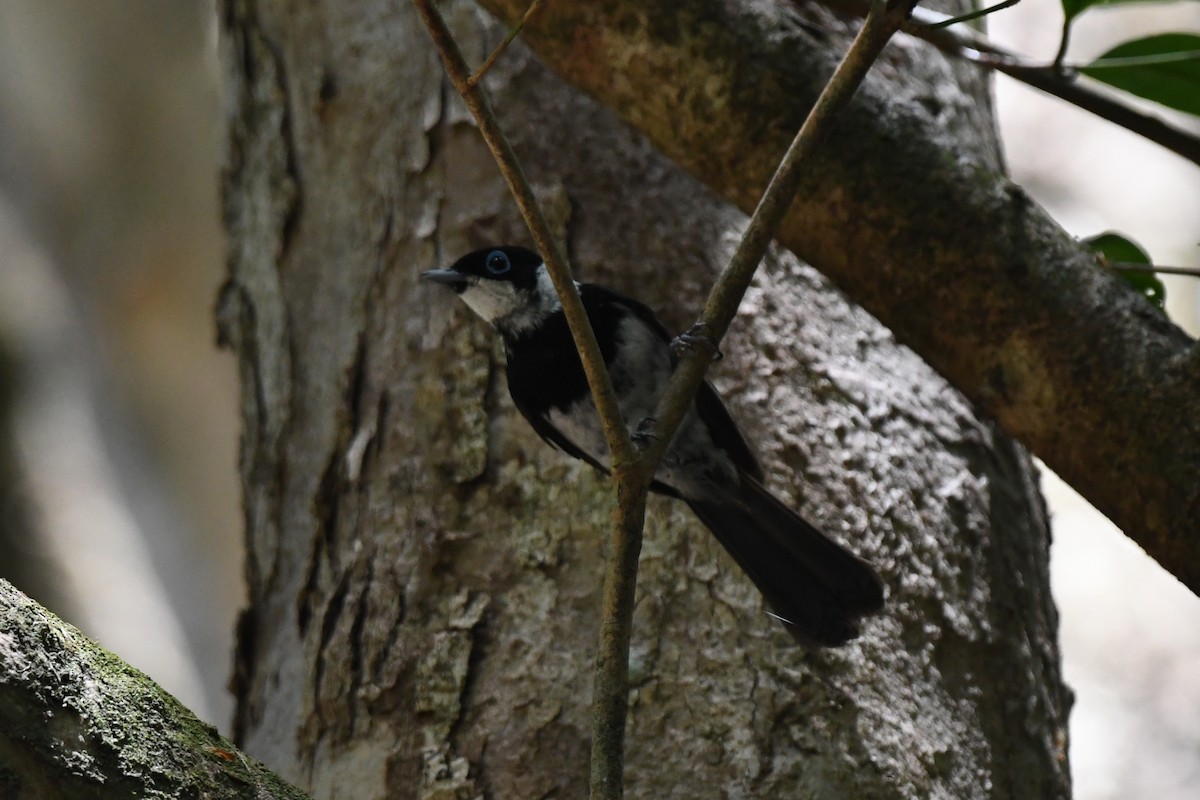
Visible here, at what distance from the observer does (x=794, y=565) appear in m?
2.66

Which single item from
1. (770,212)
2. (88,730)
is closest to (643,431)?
(770,212)

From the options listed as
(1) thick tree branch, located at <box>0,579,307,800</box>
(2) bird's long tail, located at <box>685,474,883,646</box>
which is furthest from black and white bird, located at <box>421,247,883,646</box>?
(1) thick tree branch, located at <box>0,579,307,800</box>

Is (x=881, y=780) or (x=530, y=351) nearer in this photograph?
(x=881, y=780)

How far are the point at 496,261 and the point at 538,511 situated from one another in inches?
25.7

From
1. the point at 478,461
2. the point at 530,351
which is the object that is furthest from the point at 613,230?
the point at 478,461

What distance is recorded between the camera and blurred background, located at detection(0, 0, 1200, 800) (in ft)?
22.6

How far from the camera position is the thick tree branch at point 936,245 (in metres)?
2.12

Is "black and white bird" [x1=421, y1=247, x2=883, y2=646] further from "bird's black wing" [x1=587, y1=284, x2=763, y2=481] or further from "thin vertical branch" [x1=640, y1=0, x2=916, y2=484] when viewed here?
"thin vertical branch" [x1=640, y1=0, x2=916, y2=484]

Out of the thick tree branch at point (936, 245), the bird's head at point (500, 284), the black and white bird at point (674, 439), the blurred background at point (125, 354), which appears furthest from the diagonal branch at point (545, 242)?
the blurred background at point (125, 354)

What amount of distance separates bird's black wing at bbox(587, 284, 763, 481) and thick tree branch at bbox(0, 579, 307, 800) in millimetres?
1503

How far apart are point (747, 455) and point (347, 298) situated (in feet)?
4.42

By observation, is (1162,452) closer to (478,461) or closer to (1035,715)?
Answer: (1035,715)

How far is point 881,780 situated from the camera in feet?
8.04

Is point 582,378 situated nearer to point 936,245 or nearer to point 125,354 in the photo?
point 936,245
